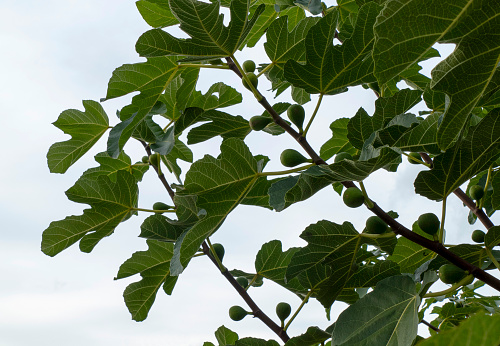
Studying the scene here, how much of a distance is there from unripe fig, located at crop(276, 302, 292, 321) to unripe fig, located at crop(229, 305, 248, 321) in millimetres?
144

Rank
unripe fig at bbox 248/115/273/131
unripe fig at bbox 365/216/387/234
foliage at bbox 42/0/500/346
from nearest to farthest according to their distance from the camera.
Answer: foliage at bbox 42/0/500/346, unripe fig at bbox 365/216/387/234, unripe fig at bbox 248/115/273/131

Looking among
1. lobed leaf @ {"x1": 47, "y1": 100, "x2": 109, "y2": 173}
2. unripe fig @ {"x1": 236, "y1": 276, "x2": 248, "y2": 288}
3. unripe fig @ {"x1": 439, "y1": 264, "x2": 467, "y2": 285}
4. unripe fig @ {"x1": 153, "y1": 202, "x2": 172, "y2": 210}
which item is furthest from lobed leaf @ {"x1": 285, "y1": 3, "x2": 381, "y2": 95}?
lobed leaf @ {"x1": 47, "y1": 100, "x2": 109, "y2": 173}

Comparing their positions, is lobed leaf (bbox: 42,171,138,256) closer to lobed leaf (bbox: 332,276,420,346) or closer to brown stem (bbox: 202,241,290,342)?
brown stem (bbox: 202,241,290,342)

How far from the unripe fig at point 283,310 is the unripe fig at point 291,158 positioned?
61cm

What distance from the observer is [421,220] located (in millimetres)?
1249

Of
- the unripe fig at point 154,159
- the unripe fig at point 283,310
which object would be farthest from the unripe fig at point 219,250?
the unripe fig at point 154,159

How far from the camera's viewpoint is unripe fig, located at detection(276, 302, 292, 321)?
5.41ft

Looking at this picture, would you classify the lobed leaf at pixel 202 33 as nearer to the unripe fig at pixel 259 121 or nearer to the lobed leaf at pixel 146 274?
the unripe fig at pixel 259 121

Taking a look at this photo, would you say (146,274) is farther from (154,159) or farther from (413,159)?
(413,159)

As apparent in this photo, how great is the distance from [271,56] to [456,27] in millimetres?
921

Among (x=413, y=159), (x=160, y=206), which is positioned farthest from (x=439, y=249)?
(x=160, y=206)

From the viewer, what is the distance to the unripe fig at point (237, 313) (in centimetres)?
172

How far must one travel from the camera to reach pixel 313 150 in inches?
50.9

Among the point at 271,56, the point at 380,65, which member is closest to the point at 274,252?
the point at 271,56
